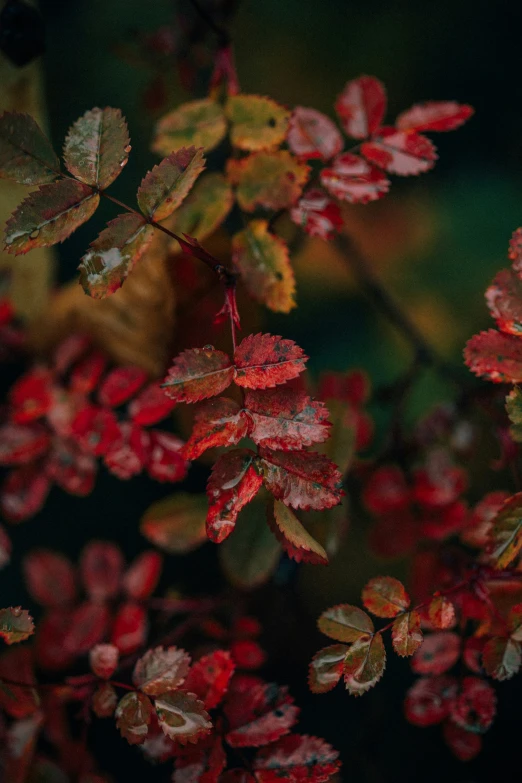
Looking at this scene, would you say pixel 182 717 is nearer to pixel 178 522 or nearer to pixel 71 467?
pixel 178 522

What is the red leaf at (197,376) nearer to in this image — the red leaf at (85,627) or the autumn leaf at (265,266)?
the autumn leaf at (265,266)

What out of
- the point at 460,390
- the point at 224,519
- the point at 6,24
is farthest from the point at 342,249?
the point at 224,519

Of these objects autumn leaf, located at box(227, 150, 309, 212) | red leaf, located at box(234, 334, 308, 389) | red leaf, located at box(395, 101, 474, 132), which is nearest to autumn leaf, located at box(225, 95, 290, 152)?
autumn leaf, located at box(227, 150, 309, 212)

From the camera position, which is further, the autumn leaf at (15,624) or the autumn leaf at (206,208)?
the autumn leaf at (206,208)

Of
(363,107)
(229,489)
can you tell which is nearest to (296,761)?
(229,489)

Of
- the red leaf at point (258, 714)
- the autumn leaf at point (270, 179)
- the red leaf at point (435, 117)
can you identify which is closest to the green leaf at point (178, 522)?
the red leaf at point (258, 714)
